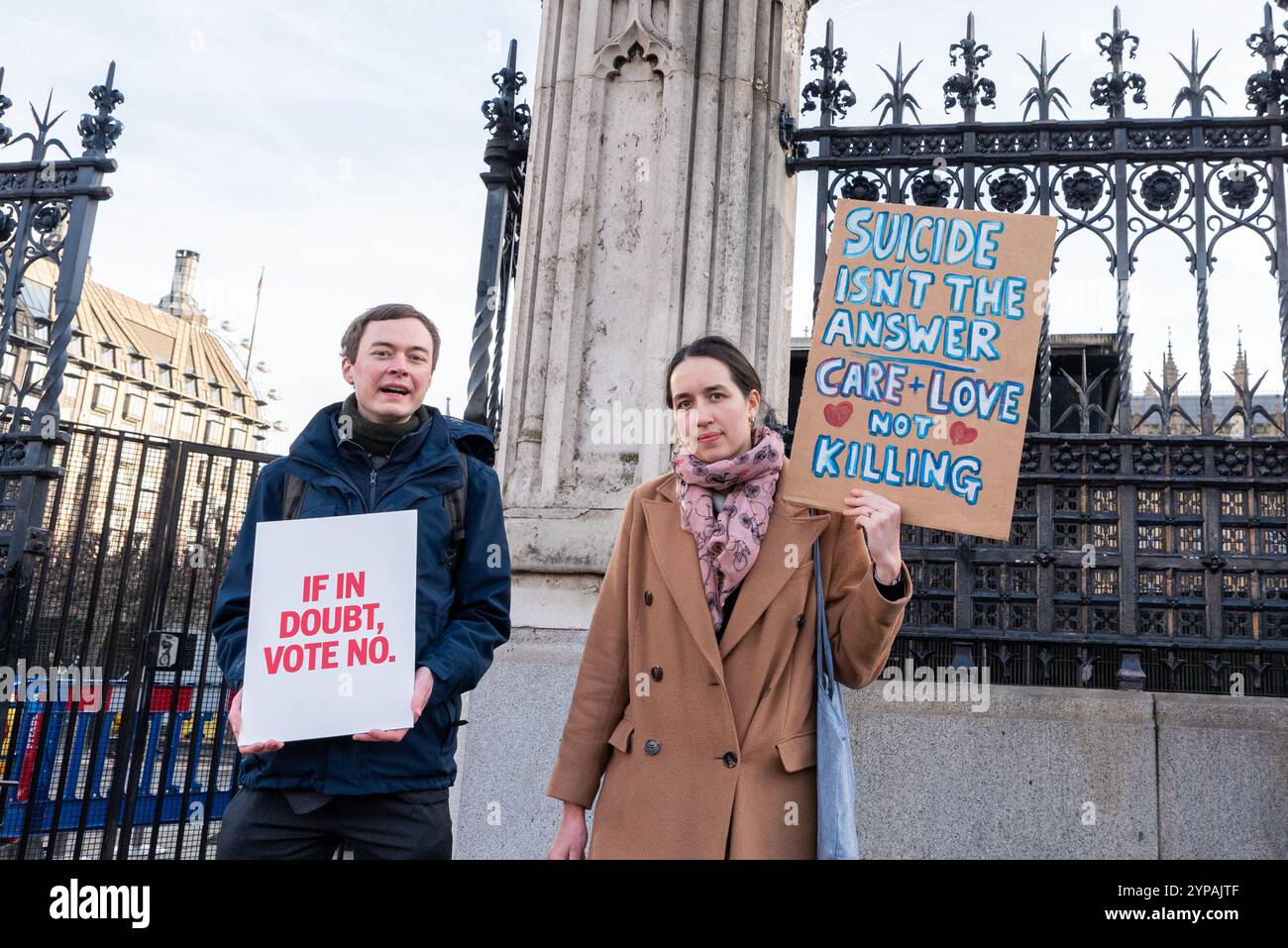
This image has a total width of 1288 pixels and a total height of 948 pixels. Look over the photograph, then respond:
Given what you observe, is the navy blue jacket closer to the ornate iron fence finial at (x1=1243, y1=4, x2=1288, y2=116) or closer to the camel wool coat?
the camel wool coat

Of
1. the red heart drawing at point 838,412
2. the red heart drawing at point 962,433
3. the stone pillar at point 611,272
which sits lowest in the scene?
the red heart drawing at point 962,433

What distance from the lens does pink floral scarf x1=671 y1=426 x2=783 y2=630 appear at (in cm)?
246

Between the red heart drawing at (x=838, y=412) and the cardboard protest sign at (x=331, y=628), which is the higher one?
the red heart drawing at (x=838, y=412)

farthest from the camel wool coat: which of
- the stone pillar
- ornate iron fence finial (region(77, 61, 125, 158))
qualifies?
ornate iron fence finial (region(77, 61, 125, 158))

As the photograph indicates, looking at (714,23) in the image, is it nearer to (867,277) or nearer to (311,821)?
(867,277)

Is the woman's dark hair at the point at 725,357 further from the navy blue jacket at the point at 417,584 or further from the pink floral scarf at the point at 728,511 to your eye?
the navy blue jacket at the point at 417,584

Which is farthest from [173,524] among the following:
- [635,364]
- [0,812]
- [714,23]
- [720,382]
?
[720,382]

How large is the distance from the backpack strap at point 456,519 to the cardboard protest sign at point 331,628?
178 millimetres

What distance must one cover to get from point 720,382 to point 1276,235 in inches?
153

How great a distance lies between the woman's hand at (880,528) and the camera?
2.32m

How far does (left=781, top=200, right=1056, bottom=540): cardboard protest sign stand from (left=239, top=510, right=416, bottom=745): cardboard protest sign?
1.02 metres
